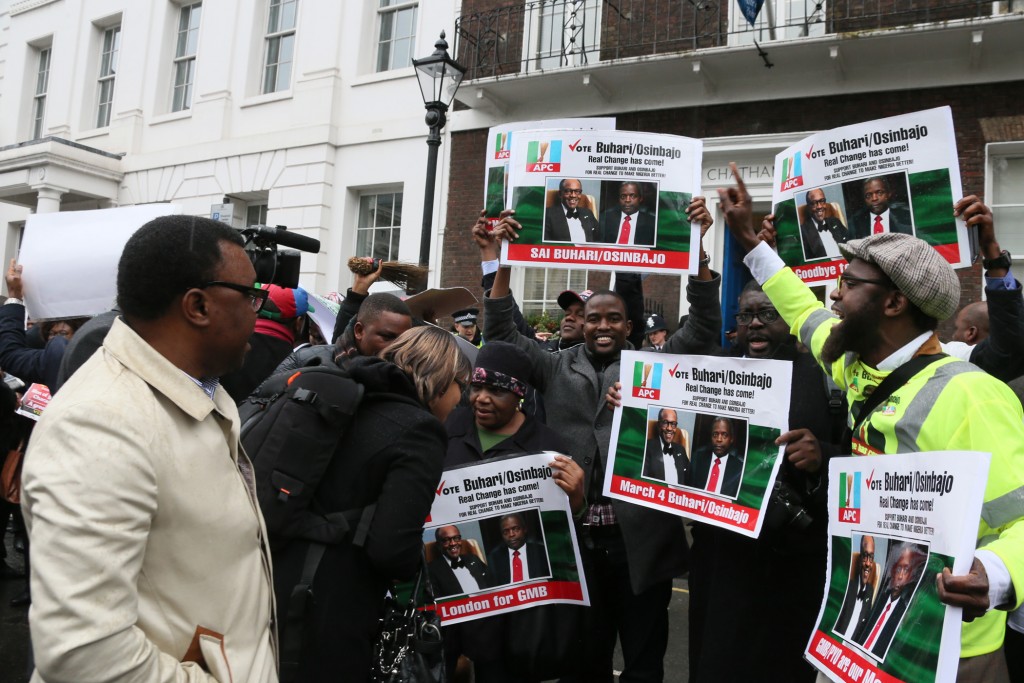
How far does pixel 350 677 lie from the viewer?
87.7 inches

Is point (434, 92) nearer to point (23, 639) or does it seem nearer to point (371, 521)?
point (23, 639)

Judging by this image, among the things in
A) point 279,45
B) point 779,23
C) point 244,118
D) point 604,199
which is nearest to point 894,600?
point 604,199

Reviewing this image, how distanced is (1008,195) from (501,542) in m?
7.91

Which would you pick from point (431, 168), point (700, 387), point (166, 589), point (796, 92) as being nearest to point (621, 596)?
point (700, 387)

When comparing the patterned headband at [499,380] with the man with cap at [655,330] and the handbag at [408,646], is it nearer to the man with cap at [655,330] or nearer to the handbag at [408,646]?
the handbag at [408,646]

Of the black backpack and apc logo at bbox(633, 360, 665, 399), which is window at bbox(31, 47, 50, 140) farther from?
the black backpack

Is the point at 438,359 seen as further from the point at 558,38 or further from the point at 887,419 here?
the point at 558,38

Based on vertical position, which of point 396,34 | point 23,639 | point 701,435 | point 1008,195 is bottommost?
point 23,639

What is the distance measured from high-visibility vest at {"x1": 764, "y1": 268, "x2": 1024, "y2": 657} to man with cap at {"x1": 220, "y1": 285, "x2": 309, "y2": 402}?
6.84 ft

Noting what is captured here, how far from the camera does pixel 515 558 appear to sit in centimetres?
328

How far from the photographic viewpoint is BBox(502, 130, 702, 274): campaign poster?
11.5 ft

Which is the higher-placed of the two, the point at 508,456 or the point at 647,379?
the point at 647,379

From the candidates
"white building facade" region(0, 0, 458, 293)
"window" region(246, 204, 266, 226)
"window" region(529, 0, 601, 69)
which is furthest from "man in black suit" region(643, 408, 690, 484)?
"window" region(246, 204, 266, 226)

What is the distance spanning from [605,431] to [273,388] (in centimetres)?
178
